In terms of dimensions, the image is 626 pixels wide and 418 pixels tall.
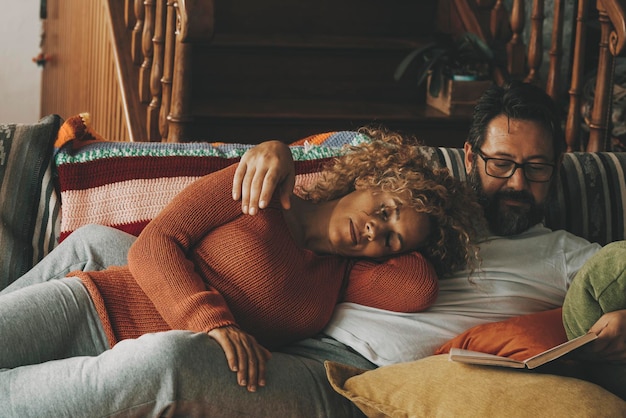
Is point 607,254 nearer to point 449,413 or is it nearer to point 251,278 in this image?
point 449,413

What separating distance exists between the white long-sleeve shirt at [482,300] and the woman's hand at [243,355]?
282 mm

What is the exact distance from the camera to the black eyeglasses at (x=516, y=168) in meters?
2.25

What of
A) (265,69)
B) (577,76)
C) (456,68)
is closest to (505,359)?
(577,76)

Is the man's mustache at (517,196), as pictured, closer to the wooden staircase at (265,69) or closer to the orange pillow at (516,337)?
the orange pillow at (516,337)

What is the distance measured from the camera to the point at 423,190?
6.64ft

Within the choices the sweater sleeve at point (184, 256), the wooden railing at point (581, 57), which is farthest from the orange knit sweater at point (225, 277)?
the wooden railing at point (581, 57)

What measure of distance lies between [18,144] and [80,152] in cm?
15

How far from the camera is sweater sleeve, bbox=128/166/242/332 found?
1.78 meters

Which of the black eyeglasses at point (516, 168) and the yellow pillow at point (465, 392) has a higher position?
the black eyeglasses at point (516, 168)

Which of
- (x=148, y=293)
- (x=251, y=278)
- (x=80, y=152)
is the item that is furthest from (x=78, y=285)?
(x=80, y=152)

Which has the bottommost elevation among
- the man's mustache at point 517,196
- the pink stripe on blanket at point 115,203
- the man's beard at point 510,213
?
the pink stripe on blanket at point 115,203

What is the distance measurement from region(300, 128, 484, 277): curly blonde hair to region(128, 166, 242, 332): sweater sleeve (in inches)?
11.6

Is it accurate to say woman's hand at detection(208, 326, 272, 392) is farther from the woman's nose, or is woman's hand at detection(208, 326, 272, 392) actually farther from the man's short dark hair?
the man's short dark hair

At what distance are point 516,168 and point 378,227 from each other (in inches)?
18.8
